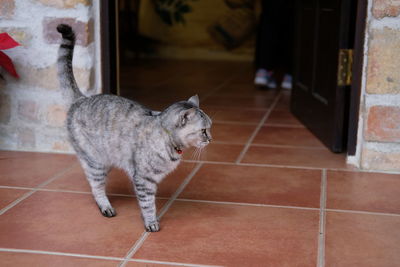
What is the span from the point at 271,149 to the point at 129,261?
57.8 inches

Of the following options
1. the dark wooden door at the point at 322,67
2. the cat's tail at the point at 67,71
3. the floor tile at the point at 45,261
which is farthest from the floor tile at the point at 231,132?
the floor tile at the point at 45,261

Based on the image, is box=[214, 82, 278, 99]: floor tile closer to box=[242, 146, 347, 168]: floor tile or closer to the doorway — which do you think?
the doorway

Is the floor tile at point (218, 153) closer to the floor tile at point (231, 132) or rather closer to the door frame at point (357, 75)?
the floor tile at point (231, 132)

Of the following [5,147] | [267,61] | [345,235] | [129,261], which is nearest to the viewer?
[129,261]

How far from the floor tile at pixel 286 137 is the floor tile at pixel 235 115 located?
22cm

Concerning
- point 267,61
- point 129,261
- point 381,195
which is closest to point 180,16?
point 267,61

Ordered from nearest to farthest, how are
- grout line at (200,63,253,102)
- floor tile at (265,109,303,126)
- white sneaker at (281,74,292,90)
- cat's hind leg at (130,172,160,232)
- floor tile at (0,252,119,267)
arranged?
1. floor tile at (0,252,119,267)
2. cat's hind leg at (130,172,160,232)
3. floor tile at (265,109,303,126)
4. grout line at (200,63,253,102)
5. white sneaker at (281,74,292,90)

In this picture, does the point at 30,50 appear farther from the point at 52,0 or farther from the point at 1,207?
the point at 1,207

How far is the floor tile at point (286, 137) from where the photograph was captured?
317 cm

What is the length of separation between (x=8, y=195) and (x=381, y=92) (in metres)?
1.70

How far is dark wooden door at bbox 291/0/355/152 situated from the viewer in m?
2.86

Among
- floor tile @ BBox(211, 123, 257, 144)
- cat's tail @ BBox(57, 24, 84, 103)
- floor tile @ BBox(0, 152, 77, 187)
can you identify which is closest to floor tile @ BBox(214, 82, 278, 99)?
floor tile @ BBox(211, 123, 257, 144)

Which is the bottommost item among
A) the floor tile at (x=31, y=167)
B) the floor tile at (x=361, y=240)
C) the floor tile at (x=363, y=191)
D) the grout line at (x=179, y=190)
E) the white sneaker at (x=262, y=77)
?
the floor tile at (x=31, y=167)

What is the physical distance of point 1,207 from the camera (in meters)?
2.20
